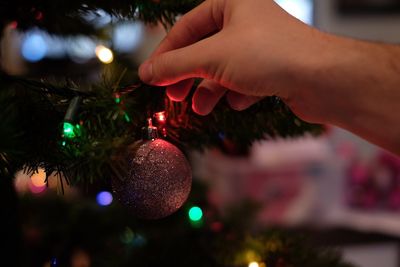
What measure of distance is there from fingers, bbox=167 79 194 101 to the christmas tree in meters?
0.02

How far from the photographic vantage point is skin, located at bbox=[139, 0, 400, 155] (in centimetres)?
35

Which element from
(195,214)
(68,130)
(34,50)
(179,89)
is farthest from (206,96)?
(34,50)

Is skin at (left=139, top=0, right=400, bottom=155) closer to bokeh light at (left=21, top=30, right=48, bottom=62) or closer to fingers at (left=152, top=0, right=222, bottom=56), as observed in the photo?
fingers at (left=152, top=0, right=222, bottom=56)

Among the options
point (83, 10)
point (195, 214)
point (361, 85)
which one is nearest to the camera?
point (361, 85)

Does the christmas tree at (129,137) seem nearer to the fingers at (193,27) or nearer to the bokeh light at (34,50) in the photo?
the fingers at (193,27)

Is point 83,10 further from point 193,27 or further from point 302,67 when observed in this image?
point 302,67

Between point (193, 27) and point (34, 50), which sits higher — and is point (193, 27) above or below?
below

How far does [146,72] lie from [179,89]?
35 mm

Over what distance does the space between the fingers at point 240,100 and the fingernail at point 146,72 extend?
0.25 ft

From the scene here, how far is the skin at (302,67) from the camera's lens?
349 millimetres

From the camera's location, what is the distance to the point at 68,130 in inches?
14.9

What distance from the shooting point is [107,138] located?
371mm

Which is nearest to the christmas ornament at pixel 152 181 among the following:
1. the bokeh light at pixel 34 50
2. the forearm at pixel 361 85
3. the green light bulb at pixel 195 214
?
the forearm at pixel 361 85

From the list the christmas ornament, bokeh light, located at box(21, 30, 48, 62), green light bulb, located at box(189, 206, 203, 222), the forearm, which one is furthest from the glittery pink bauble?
bokeh light, located at box(21, 30, 48, 62)
